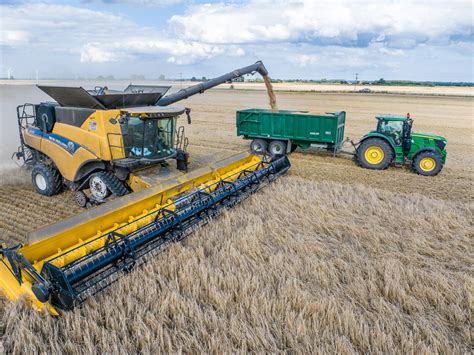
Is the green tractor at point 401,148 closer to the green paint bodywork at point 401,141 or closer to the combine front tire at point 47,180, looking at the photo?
the green paint bodywork at point 401,141

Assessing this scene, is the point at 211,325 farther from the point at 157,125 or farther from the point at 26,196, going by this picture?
the point at 26,196

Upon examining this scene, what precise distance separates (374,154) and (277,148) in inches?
126

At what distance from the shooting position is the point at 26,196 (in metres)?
7.71

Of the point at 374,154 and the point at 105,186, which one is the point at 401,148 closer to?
the point at 374,154

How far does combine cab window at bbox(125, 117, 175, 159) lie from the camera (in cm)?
646

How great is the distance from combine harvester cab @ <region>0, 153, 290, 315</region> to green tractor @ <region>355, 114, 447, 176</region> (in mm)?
5445

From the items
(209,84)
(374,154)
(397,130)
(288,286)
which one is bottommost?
(288,286)

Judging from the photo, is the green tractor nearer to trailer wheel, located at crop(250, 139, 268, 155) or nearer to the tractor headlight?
the tractor headlight

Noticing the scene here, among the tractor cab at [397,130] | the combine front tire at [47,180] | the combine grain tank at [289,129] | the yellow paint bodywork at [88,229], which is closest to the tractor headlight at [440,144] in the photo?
the tractor cab at [397,130]

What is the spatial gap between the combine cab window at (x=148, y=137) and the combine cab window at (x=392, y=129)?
632 centimetres

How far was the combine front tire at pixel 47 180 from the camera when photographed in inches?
294

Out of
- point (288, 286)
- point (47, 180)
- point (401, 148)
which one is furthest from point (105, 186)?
point (401, 148)

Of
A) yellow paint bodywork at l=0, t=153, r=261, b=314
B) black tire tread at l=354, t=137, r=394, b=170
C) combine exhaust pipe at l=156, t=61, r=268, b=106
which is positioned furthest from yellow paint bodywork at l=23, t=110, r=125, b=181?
black tire tread at l=354, t=137, r=394, b=170

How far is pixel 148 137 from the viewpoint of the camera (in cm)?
666
